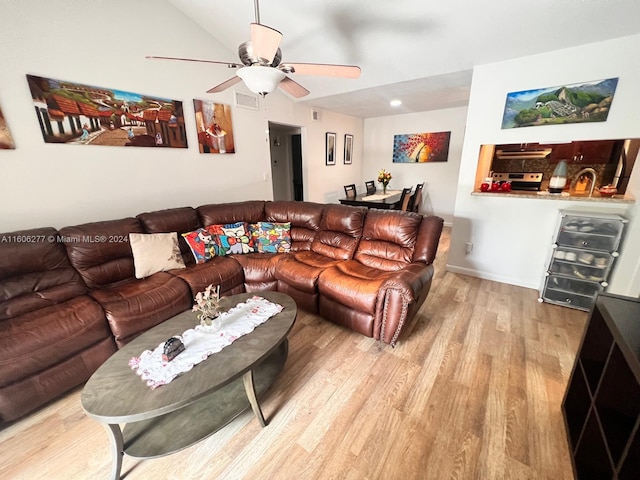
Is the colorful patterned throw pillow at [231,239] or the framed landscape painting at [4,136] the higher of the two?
the framed landscape painting at [4,136]

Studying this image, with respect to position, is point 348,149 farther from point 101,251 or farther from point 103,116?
point 101,251

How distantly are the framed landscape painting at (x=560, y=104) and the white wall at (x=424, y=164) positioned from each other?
2.72 metres

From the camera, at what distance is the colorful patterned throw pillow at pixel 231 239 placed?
2747mm

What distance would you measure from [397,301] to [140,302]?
6.19ft

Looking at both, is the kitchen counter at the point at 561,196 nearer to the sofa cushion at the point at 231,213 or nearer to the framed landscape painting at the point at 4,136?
the sofa cushion at the point at 231,213

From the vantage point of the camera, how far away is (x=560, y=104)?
2.37 metres

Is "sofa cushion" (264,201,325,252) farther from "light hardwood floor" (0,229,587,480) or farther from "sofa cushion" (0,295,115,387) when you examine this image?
"sofa cushion" (0,295,115,387)

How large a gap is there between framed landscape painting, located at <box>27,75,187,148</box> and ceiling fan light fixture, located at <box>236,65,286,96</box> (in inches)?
67.9

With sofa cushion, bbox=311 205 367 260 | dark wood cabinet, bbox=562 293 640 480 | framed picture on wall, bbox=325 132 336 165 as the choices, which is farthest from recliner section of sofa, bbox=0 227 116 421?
framed picture on wall, bbox=325 132 336 165

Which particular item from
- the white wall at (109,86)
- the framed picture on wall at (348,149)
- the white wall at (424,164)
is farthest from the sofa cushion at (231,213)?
the white wall at (424,164)

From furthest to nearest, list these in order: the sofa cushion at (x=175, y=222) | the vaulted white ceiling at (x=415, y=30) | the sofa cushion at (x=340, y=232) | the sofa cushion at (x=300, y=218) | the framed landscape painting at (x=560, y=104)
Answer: the sofa cushion at (x=300, y=218) → the sofa cushion at (x=340, y=232) → the sofa cushion at (x=175, y=222) → the framed landscape painting at (x=560, y=104) → the vaulted white ceiling at (x=415, y=30)

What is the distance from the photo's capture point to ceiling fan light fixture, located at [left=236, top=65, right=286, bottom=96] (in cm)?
148

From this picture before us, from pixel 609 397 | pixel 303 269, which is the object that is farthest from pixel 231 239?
pixel 609 397

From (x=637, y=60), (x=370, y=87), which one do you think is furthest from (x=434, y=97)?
(x=637, y=60)
